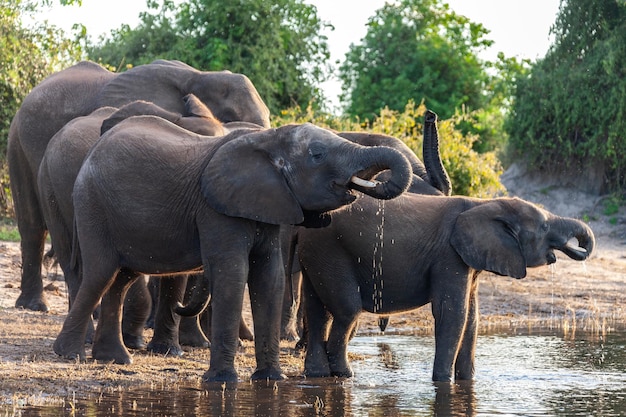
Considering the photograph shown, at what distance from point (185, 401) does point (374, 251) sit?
6.46 feet

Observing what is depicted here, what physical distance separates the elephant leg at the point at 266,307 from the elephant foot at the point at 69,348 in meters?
1.26

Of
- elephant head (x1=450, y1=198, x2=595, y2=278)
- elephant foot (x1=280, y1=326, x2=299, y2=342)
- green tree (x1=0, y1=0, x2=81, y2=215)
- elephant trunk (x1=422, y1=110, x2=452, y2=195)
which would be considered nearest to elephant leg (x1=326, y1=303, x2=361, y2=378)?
elephant head (x1=450, y1=198, x2=595, y2=278)

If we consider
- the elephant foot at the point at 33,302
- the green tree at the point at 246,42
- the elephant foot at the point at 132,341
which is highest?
the green tree at the point at 246,42

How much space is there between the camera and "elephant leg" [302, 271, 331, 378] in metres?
9.47

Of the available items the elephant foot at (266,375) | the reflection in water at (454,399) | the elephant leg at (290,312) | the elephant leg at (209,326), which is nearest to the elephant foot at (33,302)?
the elephant leg at (209,326)

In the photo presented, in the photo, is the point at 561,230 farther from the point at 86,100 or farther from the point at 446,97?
the point at 446,97

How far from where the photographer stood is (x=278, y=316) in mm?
9047

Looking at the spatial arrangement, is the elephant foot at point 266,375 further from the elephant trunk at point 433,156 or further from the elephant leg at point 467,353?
the elephant trunk at point 433,156

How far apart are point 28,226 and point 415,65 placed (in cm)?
2129

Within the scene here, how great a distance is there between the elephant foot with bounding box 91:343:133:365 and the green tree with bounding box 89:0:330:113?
17.9 metres

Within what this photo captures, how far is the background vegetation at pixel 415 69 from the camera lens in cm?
2688

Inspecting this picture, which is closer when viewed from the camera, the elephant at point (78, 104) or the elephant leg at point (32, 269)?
the elephant at point (78, 104)

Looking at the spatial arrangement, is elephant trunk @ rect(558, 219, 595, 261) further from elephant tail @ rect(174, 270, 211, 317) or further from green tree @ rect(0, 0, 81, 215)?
green tree @ rect(0, 0, 81, 215)

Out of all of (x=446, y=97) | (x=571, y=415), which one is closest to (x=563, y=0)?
(x=446, y=97)
